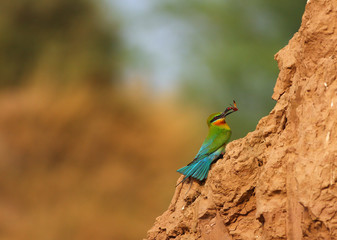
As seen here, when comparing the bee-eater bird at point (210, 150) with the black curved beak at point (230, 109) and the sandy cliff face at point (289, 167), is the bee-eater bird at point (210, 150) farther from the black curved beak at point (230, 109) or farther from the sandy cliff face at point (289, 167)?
the sandy cliff face at point (289, 167)

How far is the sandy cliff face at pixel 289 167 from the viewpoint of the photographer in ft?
7.78

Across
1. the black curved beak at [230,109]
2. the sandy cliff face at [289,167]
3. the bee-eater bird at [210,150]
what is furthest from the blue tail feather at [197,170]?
the black curved beak at [230,109]

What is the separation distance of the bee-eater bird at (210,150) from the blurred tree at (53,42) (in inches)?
316

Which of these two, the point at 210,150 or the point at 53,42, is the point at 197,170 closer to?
the point at 210,150

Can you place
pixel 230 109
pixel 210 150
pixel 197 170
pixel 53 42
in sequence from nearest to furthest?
pixel 197 170, pixel 210 150, pixel 230 109, pixel 53 42

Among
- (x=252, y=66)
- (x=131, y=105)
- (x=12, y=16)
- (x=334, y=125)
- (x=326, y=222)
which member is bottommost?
(x=326, y=222)

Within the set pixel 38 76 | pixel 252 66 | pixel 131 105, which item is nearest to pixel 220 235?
pixel 252 66

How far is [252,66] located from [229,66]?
1.55 feet

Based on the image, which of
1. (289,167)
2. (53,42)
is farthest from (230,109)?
(53,42)

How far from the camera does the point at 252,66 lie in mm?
11133

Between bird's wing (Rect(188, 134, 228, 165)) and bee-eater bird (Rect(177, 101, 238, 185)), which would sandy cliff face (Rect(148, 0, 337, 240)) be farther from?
bird's wing (Rect(188, 134, 228, 165))

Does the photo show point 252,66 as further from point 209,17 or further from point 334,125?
point 334,125

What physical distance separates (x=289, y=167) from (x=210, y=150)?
1.59 meters

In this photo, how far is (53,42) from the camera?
13.1 meters
